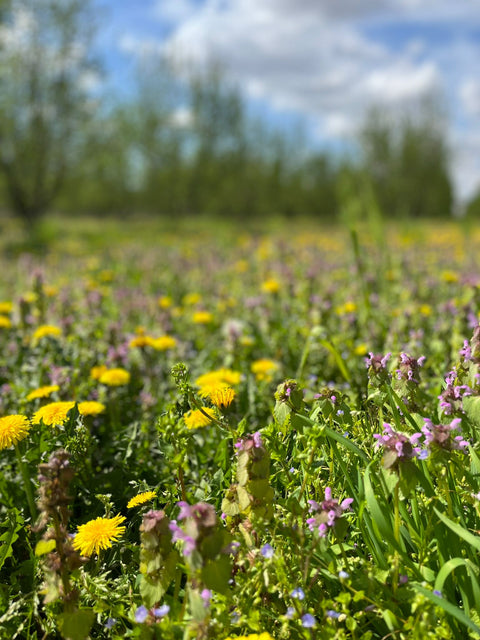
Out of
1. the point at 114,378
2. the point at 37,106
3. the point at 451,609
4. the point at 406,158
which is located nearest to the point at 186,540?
the point at 451,609

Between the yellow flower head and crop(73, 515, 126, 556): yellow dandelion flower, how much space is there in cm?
48

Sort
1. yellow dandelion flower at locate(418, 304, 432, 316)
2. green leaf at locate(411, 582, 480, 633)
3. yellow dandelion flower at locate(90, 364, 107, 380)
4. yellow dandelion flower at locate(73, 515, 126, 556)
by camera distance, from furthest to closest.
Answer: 1. yellow dandelion flower at locate(418, 304, 432, 316)
2. yellow dandelion flower at locate(90, 364, 107, 380)
3. yellow dandelion flower at locate(73, 515, 126, 556)
4. green leaf at locate(411, 582, 480, 633)

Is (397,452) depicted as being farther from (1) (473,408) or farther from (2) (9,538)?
(2) (9,538)

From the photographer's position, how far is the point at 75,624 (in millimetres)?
1355

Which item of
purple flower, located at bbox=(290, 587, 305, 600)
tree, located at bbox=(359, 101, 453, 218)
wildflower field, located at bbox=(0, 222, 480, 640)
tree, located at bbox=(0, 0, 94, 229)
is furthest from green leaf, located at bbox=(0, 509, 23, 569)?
tree, located at bbox=(359, 101, 453, 218)

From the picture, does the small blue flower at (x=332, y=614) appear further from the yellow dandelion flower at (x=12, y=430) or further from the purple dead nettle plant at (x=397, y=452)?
the yellow dandelion flower at (x=12, y=430)

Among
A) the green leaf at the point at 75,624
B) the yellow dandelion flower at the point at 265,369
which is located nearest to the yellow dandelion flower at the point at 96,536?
the green leaf at the point at 75,624

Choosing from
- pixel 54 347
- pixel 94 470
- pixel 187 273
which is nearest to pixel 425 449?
pixel 94 470

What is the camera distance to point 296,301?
4.78 meters

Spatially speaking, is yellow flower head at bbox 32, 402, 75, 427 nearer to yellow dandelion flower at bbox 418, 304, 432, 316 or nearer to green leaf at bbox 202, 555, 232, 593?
green leaf at bbox 202, 555, 232, 593

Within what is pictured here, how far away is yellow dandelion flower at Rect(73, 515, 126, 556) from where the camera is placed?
156cm

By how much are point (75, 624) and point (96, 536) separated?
26 cm

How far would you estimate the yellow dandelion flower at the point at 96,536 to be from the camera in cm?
156

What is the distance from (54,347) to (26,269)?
463 cm
